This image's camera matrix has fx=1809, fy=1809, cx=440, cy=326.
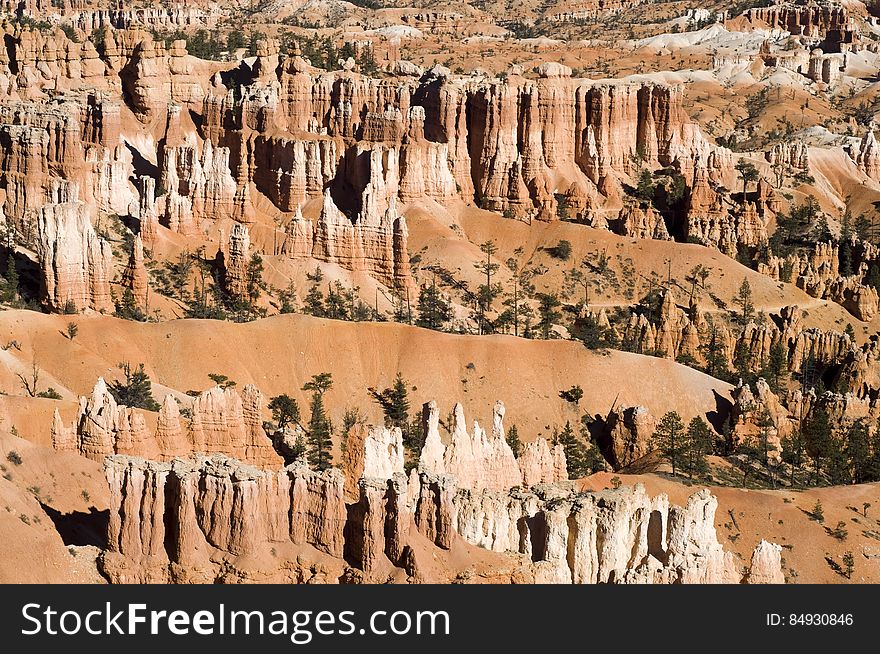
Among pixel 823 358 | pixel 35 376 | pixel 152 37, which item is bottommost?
pixel 823 358

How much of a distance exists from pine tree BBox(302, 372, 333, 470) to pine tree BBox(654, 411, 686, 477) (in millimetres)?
18881

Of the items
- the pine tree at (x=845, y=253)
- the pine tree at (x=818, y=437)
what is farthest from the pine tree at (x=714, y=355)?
the pine tree at (x=845, y=253)

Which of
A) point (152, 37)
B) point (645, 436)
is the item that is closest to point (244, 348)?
point (645, 436)

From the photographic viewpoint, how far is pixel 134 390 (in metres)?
97.1

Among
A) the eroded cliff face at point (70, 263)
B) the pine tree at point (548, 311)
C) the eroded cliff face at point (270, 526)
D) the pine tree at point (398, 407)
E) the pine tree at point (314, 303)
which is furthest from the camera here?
the pine tree at point (548, 311)

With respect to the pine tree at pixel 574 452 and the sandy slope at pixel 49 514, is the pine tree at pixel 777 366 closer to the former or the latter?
the pine tree at pixel 574 452

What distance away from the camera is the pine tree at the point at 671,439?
101188 millimetres

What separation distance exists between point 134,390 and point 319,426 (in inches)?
401

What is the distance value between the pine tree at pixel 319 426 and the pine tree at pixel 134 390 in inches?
341

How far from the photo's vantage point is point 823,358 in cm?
13200

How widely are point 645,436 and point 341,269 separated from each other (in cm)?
3319

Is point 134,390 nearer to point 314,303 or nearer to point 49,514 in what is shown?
point 49,514

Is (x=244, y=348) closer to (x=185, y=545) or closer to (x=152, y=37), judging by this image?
(x=185, y=545)

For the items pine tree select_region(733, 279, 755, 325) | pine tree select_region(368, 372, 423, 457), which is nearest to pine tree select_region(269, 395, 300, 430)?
pine tree select_region(368, 372, 423, 457)
